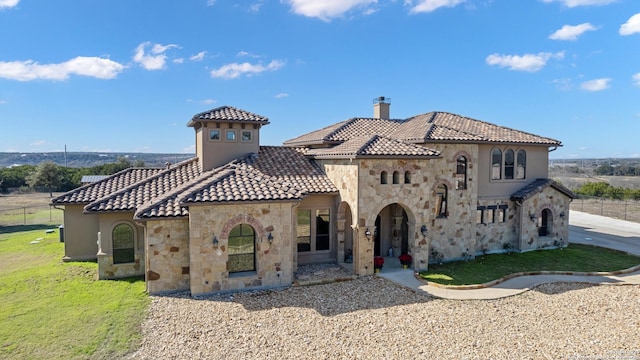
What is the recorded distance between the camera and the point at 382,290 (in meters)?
14.3

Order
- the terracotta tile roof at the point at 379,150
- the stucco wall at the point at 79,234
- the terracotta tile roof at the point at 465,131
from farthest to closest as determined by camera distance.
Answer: the terracotta tile roof at the point at 465,131
the stucco wall at the point at 79,234
the terracotta tile roof at the point at 379,150

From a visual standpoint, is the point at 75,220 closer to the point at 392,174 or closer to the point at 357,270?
the point at 357,270

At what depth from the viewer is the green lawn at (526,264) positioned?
1606 centimetres

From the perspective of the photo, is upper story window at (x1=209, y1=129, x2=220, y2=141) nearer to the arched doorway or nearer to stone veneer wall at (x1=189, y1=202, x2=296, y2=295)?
stone veneer wall at (x1=189, y1=202, x2=296, y2=295)

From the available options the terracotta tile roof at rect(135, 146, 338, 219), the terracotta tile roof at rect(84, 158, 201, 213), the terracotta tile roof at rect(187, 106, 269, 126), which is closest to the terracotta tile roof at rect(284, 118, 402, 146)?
the terracotta tile roof at rect(135, 146, 338, 219)

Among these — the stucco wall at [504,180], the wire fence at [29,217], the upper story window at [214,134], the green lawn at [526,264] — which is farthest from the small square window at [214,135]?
the wire fence at [29,217]

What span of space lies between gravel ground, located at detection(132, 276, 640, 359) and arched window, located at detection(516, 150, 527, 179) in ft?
26.0

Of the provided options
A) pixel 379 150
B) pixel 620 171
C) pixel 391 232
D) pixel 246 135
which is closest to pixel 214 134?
pixel 246 135

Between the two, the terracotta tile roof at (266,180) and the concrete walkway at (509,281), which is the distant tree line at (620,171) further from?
the terracotta tile roof at (266,180)

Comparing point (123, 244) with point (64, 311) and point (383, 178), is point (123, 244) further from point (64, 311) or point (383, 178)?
point (383, 178)

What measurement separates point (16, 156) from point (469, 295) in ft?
430

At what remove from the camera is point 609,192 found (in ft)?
151

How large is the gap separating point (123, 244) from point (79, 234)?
11.9 feet

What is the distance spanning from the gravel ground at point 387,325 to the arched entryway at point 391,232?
451 centimetres
